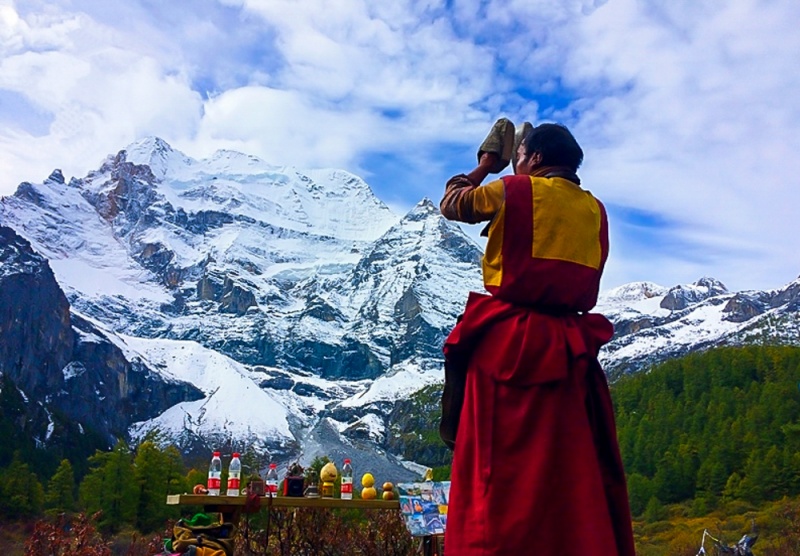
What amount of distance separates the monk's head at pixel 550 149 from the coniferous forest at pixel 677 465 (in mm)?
21205

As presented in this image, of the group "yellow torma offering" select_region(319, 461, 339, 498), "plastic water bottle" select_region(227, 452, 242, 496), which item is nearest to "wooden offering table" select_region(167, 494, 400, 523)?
"plastic water bottle" select_region(227, 452, 242, 496)

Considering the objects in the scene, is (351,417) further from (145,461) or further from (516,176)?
(516,176)

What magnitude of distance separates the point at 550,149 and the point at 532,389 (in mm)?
910

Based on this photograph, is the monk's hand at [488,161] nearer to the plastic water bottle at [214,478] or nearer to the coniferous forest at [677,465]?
the plastic water bottle at [214,478]

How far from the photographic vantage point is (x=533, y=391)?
8.00 ft

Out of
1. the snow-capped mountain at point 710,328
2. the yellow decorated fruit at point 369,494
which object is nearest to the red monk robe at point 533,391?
the yellow decorated fruit at point 369,494

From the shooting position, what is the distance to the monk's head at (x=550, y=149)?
9.36 ft

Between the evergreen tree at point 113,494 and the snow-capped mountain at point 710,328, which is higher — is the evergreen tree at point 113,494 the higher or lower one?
the lower one

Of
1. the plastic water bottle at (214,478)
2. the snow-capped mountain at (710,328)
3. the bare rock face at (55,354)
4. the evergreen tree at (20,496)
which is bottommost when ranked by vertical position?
the evergreen tree at (20,496)

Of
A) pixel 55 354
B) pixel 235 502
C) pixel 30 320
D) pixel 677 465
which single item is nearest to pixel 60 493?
pixel 677 465

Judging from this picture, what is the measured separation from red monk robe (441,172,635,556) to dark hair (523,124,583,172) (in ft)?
0.30

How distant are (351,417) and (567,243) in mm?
196408

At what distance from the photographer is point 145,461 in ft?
130

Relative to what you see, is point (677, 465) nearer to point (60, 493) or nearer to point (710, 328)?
point (60, 493)
